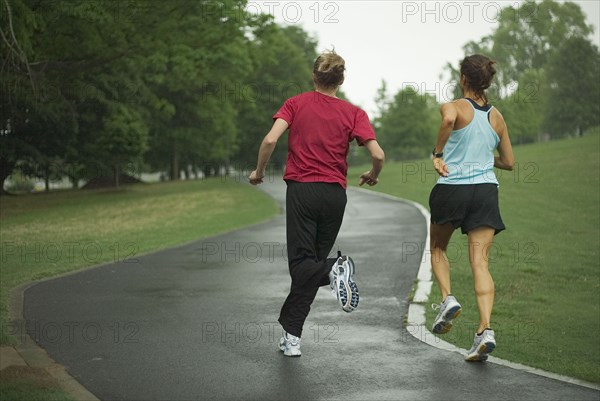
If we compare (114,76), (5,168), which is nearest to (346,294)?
(114,76)

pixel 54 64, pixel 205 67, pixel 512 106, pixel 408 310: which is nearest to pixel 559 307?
pixel 408 310

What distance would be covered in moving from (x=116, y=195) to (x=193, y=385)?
31881 millimetres

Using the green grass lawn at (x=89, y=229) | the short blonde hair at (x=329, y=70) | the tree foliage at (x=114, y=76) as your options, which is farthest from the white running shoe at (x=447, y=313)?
the tree foliage at (x=114, y=76)

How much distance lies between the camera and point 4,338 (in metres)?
6.02

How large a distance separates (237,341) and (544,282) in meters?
5.43

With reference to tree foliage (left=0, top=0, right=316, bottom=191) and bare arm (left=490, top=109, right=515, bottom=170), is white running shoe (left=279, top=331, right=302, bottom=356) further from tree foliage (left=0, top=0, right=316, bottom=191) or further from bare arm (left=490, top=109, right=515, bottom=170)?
tree foliage (left=0, top=0, right=316, bottom=191)

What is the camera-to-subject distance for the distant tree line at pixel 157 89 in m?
22.2

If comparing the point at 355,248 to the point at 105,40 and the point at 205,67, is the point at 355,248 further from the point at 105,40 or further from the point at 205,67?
the point at 205,67

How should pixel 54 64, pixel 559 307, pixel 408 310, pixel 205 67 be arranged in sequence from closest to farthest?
pixel 408 310, pixel 559 307, pixel 54 64, pixel 205 67

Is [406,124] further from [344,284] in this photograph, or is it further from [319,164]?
[344,284]

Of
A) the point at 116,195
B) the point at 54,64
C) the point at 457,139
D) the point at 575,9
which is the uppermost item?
the point at 575,9

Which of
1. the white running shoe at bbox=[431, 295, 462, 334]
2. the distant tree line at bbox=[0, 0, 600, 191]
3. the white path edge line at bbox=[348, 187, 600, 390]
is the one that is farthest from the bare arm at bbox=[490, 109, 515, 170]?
the distant tree line at bbox=[0, 0, 600, 191]

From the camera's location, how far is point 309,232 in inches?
208

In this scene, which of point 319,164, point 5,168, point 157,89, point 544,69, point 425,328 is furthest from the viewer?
point 544,69
